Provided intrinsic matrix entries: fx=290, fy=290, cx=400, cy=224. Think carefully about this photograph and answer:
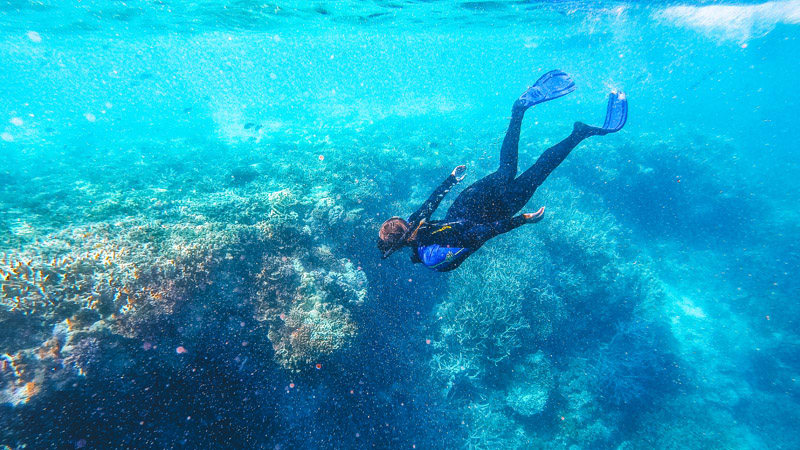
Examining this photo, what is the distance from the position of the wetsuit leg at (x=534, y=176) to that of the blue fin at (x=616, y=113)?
3.53ft

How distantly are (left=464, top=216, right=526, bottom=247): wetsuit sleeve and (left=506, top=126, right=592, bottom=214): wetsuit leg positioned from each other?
78 centimetres

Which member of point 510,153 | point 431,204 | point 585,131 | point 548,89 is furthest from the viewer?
point 548,89

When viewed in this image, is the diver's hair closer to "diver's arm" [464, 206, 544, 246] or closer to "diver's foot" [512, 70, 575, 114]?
"diver's arm" [464, 206, 544, 246]

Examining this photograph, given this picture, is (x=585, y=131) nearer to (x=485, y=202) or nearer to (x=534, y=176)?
(x=534, y=176)

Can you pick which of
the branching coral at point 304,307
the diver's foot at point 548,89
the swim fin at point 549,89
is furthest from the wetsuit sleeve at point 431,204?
the branching coral at point 304,307

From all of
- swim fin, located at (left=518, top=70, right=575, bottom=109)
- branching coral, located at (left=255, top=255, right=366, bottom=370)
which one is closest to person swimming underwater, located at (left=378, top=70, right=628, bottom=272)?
swim fin, located at (left=518, top=70, right=575, bottom=109)

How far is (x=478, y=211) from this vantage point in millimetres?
4324

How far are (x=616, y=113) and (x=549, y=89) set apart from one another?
1.31m

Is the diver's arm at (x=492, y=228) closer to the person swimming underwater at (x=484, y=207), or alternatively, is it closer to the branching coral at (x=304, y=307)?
the person swimming underwater at (x=484, y=207)

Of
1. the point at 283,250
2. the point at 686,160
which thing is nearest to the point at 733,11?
the point at 686,160

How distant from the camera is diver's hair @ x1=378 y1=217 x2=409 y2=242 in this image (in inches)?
142

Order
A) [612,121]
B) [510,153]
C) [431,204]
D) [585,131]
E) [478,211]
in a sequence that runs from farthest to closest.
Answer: [612,121] → [585,131] → [510,153] → [478,211] → [431,204]

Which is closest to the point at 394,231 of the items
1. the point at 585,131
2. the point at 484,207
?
the point at 484,207

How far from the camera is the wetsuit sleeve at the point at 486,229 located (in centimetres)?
360
